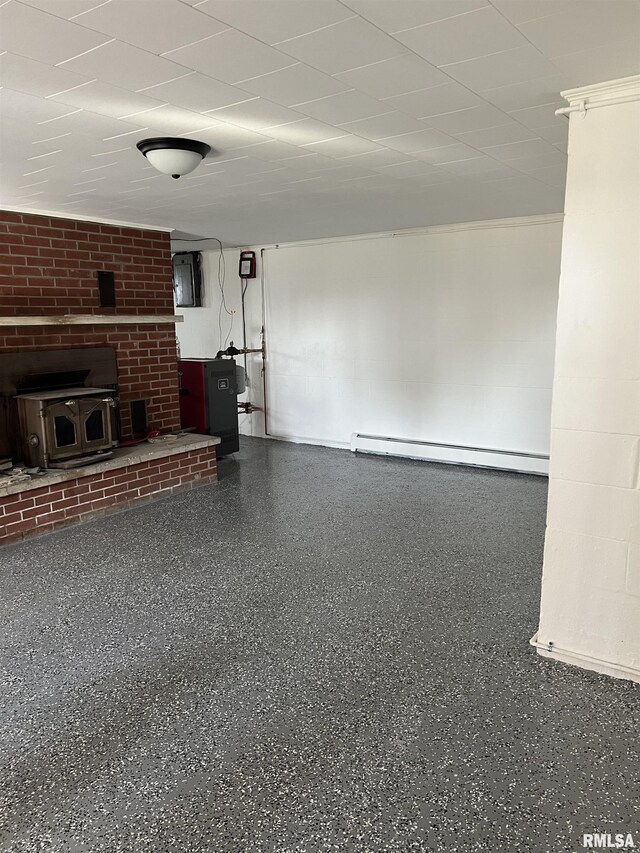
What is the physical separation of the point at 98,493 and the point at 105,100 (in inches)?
116

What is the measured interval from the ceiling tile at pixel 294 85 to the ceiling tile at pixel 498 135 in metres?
0.86

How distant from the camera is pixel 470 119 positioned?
266cm

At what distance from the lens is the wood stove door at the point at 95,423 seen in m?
4.46

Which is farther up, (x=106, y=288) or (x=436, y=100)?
(x=436, y=100)

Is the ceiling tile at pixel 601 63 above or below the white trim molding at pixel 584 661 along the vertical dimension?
above

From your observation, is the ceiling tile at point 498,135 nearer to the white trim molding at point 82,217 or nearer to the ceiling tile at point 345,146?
the ceiling tile at point 345,146

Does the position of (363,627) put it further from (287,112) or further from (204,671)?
(287,112)

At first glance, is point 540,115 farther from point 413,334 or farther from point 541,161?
point 413,334

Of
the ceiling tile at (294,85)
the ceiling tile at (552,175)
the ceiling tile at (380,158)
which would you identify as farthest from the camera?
the ceiling tile at (552,175)

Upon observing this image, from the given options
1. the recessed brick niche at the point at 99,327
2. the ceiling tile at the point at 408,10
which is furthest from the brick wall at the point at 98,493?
A: the ceiling tile at the point at 408,10

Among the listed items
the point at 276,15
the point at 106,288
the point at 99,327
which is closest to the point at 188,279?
the point at 106,288

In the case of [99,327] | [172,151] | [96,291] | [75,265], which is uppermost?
[172,151]

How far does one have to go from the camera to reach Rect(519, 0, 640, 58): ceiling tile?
1705 millimetres

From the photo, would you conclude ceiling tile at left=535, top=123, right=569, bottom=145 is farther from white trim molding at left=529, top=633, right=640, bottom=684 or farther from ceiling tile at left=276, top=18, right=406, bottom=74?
white trim molding at left=529, top=633, right=640, bottom=684
